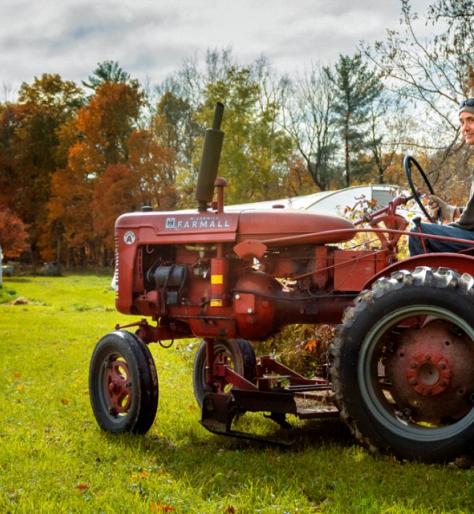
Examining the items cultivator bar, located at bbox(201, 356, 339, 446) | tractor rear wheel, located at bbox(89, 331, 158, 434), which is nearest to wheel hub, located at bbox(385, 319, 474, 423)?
cultivator bar, located at bbox(201, 356, 339, 446)

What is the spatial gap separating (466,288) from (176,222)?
2240 millimetres

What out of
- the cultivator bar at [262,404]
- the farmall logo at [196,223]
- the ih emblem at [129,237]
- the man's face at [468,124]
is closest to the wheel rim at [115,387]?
the cultivator bar at [262,404]

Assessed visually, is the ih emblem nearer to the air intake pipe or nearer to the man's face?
the air intake pipe

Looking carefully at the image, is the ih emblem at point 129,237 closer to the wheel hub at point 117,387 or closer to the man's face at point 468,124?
the wheel hub at point 117,387

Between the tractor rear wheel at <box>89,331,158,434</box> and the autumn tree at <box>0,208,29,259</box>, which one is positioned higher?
the autumn tree at <box>0,208,29,259</box>

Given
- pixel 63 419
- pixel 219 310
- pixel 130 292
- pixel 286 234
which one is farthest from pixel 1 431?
pixel 286 234

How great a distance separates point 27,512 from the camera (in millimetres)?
3348

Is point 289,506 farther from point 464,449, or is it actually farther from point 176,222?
point 176,222

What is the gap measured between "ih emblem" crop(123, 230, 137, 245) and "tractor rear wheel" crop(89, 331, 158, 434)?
71cm

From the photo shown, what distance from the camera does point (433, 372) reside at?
12.2 feet

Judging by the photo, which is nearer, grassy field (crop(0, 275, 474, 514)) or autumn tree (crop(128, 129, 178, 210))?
grassy field (crop(0, 275, 474, 514))

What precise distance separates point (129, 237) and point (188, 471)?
2014mm

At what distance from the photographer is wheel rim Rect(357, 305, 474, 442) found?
12.0 feet

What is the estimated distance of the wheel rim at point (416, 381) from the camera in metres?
3.66
